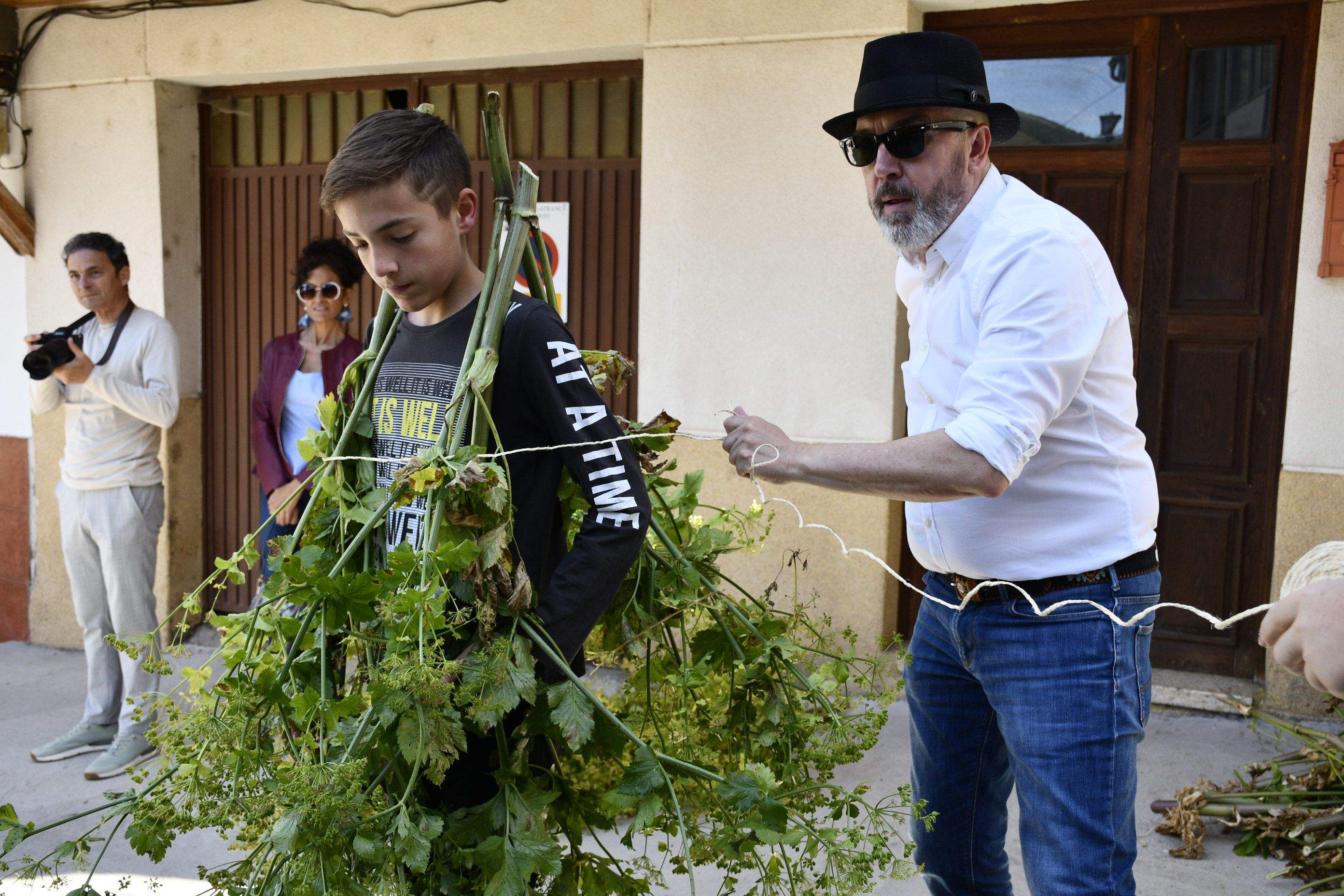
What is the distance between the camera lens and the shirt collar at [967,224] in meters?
2.13

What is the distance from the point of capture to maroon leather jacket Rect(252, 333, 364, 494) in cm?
486

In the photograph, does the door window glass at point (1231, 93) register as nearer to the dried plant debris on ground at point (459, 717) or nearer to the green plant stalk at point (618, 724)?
the dried plant debris on ground at point (459, 717)

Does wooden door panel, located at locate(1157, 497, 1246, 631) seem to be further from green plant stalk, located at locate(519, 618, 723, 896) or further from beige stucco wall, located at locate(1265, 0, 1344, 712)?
green plant stalk, located at locate(519, 618, 723, 896)

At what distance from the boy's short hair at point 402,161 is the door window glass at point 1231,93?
3.59 m

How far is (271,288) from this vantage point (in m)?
6.29

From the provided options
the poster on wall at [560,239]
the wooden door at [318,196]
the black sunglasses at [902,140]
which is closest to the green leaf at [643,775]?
the black sunglasses at [902,140]

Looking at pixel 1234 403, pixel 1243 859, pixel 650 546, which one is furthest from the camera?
pixel 1234 403

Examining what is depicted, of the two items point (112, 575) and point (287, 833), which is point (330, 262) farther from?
point (287, 833)

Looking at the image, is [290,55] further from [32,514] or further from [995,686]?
[995,686]

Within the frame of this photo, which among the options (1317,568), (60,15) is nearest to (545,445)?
(1317,568)

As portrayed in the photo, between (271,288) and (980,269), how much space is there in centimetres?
512

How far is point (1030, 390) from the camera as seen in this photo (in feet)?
6.17

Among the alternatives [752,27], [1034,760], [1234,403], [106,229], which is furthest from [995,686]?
[106,229]

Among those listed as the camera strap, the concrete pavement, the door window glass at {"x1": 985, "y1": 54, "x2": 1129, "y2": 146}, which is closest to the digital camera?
the camera strap
